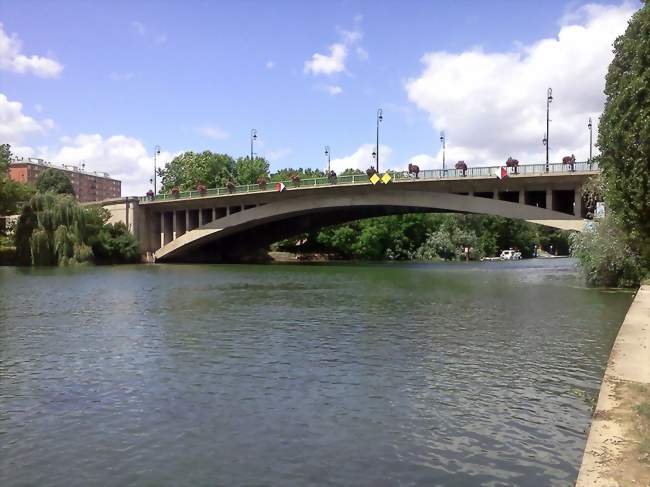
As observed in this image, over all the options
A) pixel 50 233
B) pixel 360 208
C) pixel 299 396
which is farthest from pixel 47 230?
pixel 299 396

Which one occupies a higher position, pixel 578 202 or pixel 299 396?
pixel 578 202

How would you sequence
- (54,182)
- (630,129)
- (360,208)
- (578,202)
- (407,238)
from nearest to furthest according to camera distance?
(630,129) → (578,202) → (360,208) → (407,238) → (54,182)

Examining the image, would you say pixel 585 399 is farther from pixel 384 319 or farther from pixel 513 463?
pixel 384 319

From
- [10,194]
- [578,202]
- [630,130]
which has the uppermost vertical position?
[10,194]

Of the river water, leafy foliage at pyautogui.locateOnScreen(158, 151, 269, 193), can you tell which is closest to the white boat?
leafy foliage at pyautogui.locateOnScreen(158, 151, 269, 193)

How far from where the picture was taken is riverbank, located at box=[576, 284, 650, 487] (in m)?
6.38

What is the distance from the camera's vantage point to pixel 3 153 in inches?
3430

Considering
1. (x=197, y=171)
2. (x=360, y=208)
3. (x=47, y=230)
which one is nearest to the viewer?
(x=47, y=230)

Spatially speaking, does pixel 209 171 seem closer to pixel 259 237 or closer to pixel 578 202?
pixel 259 237

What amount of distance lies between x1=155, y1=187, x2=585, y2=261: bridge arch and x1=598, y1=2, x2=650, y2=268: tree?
20.8 metres

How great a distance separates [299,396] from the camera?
435 inches

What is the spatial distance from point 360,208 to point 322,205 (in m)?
5.88

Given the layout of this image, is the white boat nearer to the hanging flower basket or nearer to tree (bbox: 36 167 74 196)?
the hanging flower basket

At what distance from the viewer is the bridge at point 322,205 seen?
1831 inches
